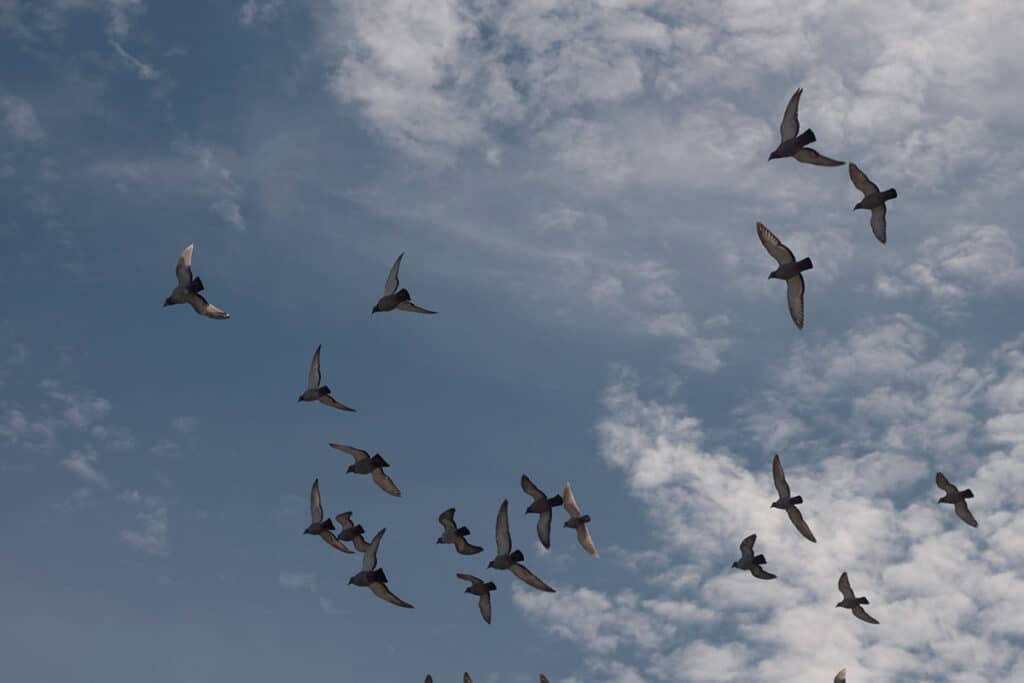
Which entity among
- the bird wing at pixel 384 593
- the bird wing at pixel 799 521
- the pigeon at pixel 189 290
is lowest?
the bird wing at pixel 384 593

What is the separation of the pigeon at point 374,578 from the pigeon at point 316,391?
5875 millimetres

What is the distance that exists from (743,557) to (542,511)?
9868 millimetres

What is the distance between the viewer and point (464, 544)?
50188 millimetres

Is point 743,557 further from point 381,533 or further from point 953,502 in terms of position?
point 381,533

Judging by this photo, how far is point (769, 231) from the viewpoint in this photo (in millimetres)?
42031

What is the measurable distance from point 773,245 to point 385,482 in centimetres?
1973

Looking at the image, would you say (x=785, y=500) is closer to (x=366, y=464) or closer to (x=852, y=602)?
(x=852, y=602)

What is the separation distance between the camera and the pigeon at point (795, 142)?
132ft

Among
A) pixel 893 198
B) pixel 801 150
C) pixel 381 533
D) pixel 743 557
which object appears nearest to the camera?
pixel 801 150

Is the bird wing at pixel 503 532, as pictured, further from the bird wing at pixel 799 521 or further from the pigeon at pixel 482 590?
the bird wing at pixel 799 521

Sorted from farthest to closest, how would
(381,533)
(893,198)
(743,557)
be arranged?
(743,557)
(381,533)
(893,198)

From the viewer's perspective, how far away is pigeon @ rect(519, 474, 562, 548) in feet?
158

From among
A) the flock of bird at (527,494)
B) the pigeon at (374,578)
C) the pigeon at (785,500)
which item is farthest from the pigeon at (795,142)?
the pigeon at (374,578)

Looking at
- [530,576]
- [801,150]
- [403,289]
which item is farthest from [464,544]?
[801,150]
